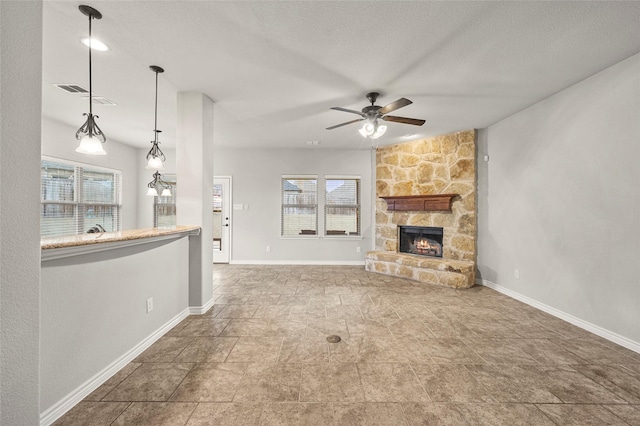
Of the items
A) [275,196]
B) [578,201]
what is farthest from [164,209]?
[578,201]

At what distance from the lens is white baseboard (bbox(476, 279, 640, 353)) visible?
8.04ft

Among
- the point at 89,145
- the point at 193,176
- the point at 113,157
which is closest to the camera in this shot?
the point at 89,145

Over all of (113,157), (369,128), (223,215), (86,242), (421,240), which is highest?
(113,157)

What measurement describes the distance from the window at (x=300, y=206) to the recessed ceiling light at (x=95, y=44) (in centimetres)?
402

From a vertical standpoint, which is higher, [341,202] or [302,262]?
[341,202]

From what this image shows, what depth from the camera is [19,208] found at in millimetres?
926

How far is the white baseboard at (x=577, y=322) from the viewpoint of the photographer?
8.04 feet

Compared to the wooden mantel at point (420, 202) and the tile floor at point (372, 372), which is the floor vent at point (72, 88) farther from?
the wooden mantel at point (420, 202)

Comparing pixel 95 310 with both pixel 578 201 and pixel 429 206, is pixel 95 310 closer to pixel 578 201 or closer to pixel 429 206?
pixel 578 201

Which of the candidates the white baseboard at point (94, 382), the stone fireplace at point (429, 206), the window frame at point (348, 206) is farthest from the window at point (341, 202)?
the white baseboard at point (94, 382)

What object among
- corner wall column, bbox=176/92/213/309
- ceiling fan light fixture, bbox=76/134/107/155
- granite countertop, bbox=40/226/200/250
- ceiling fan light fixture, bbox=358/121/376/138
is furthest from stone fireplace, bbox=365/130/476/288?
ceiling fan light fixture, bbox=76/134/107/155

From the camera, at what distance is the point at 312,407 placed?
170 cm

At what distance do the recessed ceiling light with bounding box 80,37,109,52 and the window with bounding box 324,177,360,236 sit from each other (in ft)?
14.4

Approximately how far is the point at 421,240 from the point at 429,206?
0.76 metres
